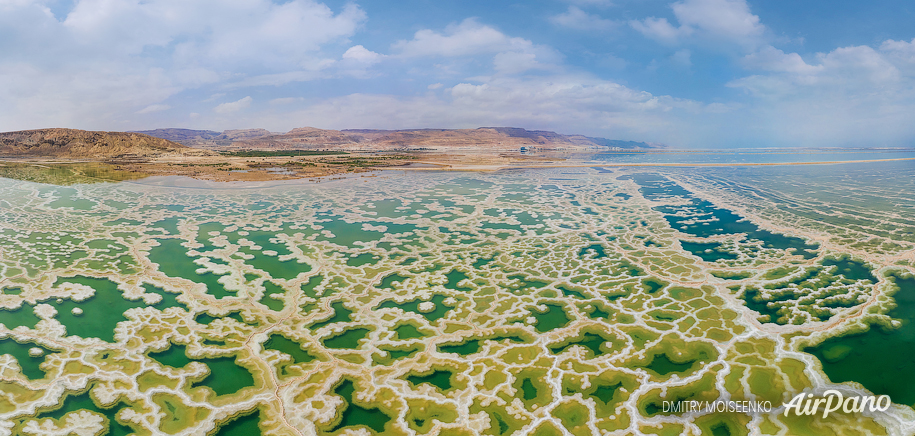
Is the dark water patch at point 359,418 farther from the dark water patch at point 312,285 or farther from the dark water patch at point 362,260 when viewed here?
the dark water patch at point 362,260

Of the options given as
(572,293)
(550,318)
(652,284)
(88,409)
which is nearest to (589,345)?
(550,318)

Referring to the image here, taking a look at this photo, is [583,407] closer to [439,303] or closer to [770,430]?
[770,430]

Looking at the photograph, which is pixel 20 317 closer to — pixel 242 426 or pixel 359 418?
pixel 242 426

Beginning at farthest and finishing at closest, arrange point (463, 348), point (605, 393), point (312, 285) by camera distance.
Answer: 1. point (312, 285)
2. point (463, 348)
3. point (605, 393)

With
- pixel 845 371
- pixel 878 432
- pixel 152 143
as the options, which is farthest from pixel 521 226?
pixel 152 143

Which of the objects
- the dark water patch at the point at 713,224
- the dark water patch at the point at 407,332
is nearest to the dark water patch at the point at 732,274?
the dark water patch at the point at 713,224

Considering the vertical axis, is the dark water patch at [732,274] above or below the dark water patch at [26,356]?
above

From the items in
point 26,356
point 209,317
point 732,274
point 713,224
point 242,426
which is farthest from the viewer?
point 713,224
